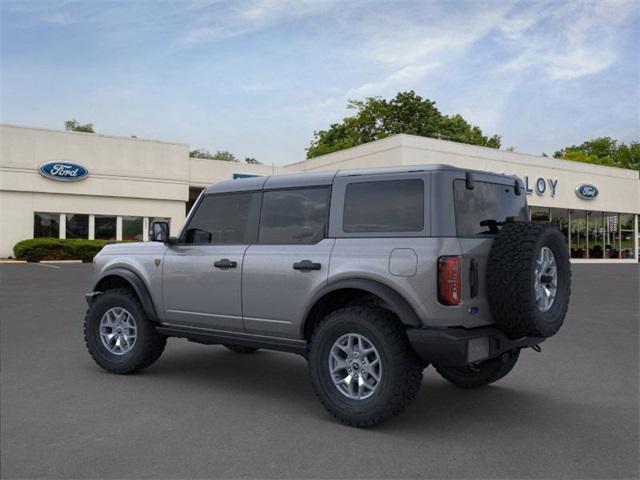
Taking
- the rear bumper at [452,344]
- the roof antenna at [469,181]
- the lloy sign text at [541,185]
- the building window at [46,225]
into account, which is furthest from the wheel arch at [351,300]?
the lloy sign text at [541,185]

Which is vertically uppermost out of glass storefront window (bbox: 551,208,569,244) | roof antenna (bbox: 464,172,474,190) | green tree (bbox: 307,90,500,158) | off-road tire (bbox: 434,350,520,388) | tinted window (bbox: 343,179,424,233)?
green tree (bbox: 307,90,500,158)

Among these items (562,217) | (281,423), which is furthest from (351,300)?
(562,217)

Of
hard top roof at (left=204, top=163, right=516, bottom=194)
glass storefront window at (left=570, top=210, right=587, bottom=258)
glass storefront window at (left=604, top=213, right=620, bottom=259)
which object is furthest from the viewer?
glass storefront window at (left=604, top=213, right=620, bottom=259)

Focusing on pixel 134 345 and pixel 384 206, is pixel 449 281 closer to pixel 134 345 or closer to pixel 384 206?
pixel 384 206

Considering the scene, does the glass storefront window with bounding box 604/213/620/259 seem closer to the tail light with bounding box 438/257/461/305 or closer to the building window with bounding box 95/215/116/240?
the building window with bounding box 95/215/116/240

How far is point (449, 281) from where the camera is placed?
4426 millimetres

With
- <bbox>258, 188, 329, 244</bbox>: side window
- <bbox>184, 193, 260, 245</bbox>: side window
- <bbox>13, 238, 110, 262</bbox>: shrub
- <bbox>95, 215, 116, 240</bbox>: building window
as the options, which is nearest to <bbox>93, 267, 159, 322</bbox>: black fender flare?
<bbox>184, 193, 260, 245</bbox>: side window

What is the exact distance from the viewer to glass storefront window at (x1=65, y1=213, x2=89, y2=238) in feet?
113

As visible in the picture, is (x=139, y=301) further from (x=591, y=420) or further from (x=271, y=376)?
(x=591, y=420)

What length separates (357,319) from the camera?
4730mm

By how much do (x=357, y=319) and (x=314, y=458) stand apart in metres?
1.15

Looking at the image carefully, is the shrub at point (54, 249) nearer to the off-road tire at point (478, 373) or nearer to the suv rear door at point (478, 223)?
the off-road tire at point (478, 373)

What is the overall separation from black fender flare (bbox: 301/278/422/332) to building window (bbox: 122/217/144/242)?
3288 centimetres

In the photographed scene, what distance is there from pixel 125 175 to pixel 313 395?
32.7 meters
